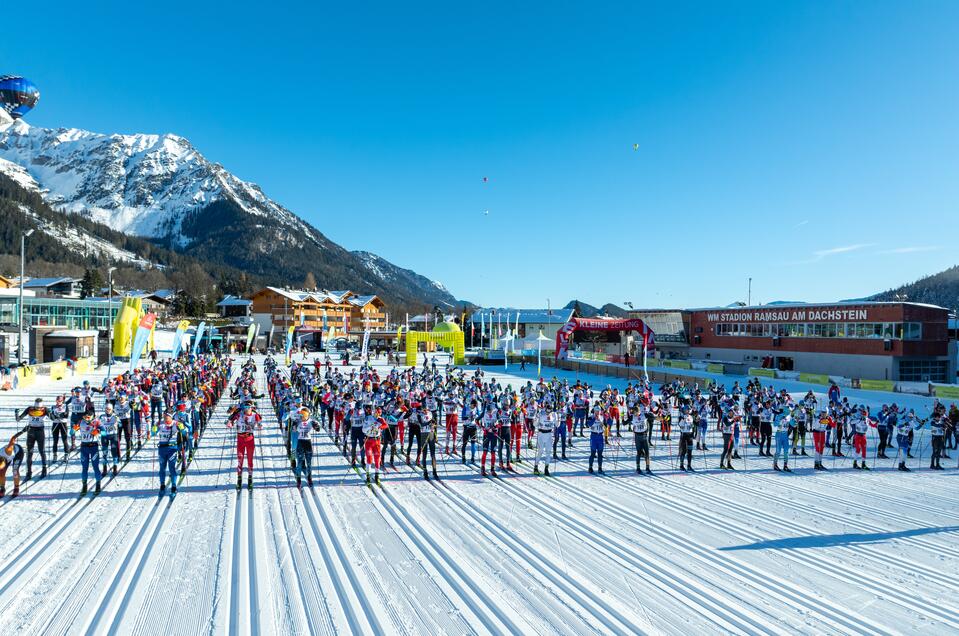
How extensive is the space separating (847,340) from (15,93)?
64971 millimetres

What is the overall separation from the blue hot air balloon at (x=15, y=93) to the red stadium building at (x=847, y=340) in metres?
59.3

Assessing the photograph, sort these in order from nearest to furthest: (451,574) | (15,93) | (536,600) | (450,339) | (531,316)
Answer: (536,600) → (451,574) → (15,93) → (450,339) → (531,316)

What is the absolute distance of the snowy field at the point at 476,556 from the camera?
18.6ft

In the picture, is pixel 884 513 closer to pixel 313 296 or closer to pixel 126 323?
pixel 126 323

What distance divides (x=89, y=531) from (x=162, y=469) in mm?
1965

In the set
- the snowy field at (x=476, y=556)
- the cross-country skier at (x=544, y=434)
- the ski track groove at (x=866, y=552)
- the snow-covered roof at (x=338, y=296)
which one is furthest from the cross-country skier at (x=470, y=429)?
the snow-covered roof at (x=338, y=296)

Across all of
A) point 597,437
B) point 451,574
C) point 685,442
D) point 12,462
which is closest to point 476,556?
point 451,574

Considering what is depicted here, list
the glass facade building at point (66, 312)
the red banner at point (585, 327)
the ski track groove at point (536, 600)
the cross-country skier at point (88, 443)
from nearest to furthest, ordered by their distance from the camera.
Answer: the ski track groove at point (536, 600) < the cross-country skier at point (88, 443) < the red banner at point (585, 327) < the glass facade building at point (66, 312)

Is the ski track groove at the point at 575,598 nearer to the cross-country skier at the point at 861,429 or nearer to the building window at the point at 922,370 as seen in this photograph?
the cross-country skier at the point at 861,429

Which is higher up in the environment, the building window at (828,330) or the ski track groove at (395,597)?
the building window at (828,330)

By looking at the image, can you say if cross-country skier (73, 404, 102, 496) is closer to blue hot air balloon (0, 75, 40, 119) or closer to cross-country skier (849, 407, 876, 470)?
cross-country skier (849, 407, 876, 470)

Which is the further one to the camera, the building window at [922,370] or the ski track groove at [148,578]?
the building window at [922,370]

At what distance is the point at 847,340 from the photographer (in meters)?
38.8

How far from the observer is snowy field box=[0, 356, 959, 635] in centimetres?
568
